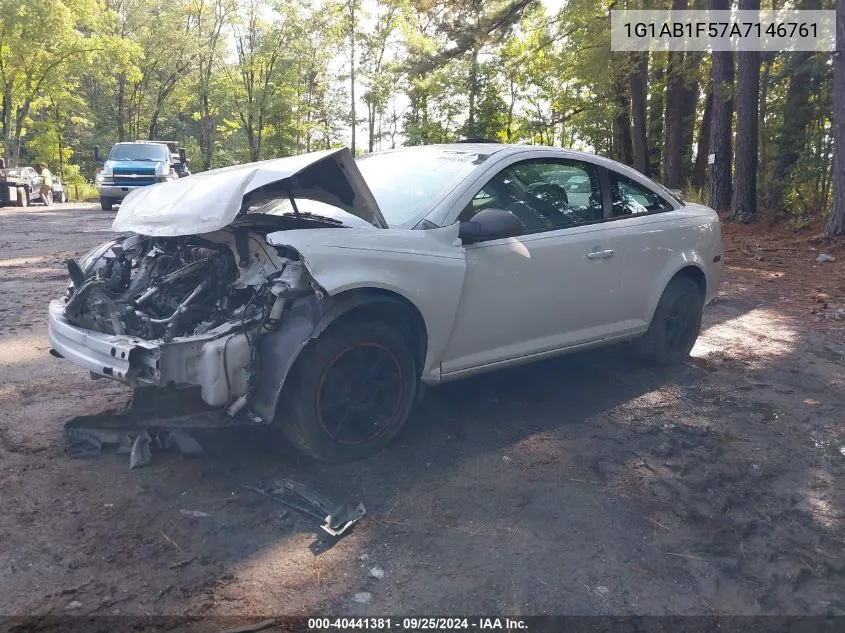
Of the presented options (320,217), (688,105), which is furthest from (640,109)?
(320,217)

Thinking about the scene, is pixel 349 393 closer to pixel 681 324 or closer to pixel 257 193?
pixel 257 193

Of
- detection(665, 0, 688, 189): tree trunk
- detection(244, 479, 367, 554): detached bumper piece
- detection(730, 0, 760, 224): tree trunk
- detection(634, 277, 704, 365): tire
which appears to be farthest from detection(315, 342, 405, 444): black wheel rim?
detection(665, 0, 688, 189): tree trunk

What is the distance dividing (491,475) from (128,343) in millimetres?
1956

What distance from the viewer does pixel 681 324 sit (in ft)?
19.8

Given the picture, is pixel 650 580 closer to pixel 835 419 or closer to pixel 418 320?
pixel 418 320

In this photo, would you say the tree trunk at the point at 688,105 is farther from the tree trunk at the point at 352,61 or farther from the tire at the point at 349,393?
the tree trunk at the point at 352,61

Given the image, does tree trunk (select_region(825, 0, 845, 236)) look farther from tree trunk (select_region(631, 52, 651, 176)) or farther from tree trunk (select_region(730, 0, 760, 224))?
tree trunk (select_region(631, 52, 651, 176))

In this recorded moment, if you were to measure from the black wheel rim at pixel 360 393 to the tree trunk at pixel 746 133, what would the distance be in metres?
13.9

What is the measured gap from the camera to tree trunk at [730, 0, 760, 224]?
1514cm

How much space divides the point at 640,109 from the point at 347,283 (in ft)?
64.8

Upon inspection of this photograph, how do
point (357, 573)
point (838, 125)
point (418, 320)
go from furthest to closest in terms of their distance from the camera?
1. point (838, 125)
2. point (418, 320)
3. point (357, 573)

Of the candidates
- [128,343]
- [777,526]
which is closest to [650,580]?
[777,526]

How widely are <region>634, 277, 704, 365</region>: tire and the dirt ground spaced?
22cm

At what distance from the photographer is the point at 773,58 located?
1836cm
